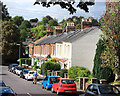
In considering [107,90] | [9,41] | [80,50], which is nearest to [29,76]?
[80,50]

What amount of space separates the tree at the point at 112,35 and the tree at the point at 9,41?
56.7 meters

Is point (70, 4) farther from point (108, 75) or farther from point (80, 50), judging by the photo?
point (80, 50)

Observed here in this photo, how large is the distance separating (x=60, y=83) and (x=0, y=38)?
55347 mm

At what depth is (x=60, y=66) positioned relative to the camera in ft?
143

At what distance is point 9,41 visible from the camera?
78438 millimetres

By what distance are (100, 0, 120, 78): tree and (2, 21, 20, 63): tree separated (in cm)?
→ 5667

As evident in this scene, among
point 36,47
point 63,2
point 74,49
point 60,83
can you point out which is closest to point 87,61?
point 74,49

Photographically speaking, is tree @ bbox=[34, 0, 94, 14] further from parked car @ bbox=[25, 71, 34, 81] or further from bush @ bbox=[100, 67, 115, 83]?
parked car @ bbox=[25, 71, 34, 81]

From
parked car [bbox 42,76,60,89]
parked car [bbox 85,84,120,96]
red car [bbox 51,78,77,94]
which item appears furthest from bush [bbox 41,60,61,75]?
parked car [bbox 85,84,120,96]

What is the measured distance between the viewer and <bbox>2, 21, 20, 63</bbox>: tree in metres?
77.1

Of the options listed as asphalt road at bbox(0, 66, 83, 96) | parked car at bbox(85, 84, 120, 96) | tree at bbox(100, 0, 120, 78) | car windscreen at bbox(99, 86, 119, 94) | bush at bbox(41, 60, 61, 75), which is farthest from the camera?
bush at bbox(41, 60, 61, 75)

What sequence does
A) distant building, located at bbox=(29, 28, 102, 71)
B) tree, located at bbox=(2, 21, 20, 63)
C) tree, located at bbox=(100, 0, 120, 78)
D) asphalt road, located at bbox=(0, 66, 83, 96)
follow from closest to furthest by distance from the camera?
tree, located at bbox=(100, 0, 120, 78) < asphalt road, located at bbox=(0, 66, 83, 96) < distant building, located at bbox=(29, 28, 102, 71) < tree, located at bbox=(2, 21, 20, 63)

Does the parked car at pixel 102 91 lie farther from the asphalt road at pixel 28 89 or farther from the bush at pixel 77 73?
the bush at pixel 77 73

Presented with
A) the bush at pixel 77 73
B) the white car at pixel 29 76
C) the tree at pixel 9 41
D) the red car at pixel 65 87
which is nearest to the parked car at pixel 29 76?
the white car at pixel 29 76
